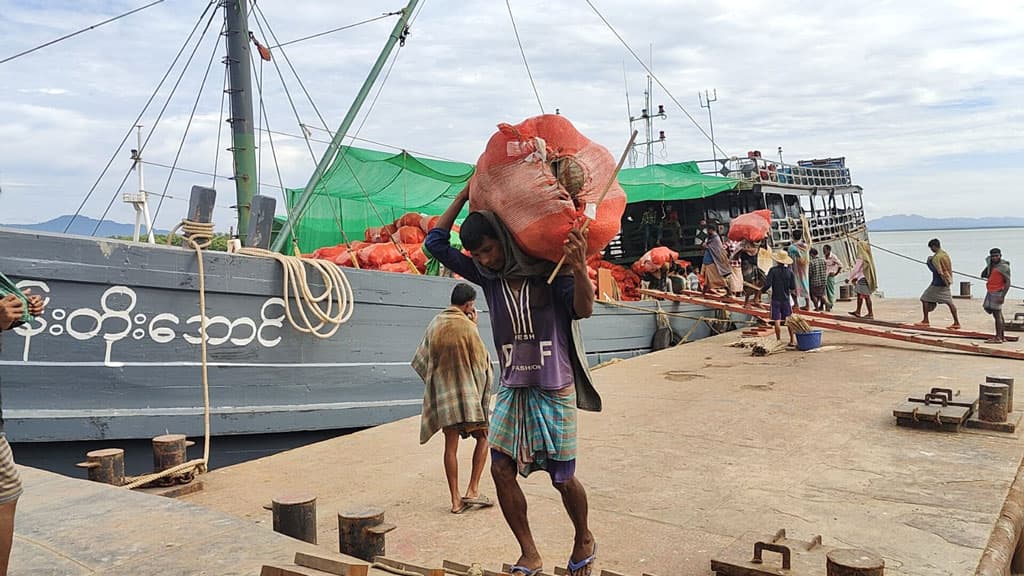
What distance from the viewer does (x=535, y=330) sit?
300 centimetres

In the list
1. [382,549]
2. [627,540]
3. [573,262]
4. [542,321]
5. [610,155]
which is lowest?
[627,540]

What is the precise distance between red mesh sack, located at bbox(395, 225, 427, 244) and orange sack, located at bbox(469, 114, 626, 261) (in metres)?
6.75

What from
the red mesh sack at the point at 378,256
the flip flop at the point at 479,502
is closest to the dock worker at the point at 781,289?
the red mesh sack at the point at 378,256

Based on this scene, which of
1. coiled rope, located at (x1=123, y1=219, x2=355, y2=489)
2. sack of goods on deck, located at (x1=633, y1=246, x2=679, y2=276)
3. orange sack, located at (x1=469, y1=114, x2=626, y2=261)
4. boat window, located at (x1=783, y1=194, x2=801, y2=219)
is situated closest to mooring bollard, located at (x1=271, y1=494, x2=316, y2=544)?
orange sack, located at (x1=469, y1=114, x2=626, y2=261)

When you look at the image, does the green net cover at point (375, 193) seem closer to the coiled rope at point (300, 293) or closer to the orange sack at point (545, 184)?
the coiled rope at point (300, 293)

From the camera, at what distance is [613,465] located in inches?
209

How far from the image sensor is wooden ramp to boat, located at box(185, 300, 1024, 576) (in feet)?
12.5

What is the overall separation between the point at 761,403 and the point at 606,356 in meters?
3.94

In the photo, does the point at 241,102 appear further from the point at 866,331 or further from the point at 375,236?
the point at 866,331

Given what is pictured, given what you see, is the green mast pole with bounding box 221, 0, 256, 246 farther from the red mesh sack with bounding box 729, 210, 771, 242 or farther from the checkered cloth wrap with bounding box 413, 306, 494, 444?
the red mesh sack with bounding box 729, 210, 771, 242

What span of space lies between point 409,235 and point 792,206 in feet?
32.1

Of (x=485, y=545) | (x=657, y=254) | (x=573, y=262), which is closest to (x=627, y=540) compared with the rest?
(x=485, y=545)

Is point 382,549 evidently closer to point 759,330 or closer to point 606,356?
A: point 606,356

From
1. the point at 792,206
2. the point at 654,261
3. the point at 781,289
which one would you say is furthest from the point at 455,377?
the point at 792,206
